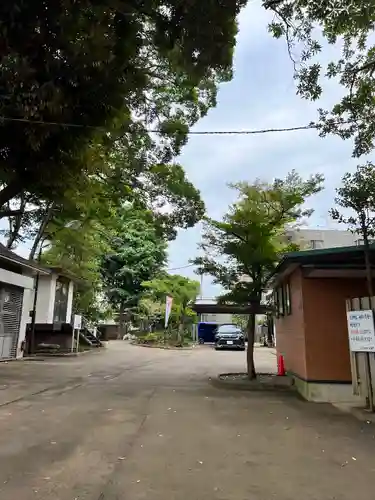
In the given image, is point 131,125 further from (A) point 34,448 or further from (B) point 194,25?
(A) point 34,448

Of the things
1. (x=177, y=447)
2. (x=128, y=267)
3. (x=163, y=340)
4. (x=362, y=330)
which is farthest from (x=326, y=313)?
(x=128, y=267)

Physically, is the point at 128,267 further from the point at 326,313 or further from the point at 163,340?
the point at 326,313

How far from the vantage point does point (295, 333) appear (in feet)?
33.8

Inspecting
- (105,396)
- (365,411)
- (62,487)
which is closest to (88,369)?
(105,396)

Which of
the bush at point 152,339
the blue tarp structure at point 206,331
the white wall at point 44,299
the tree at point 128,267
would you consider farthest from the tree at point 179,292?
the blue tarp structure at point 206,331

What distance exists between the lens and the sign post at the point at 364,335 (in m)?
6.92

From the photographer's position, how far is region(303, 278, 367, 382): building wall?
Answer: 8.63 metres

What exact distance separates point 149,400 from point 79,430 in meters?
2.71

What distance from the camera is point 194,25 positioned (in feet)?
21.1

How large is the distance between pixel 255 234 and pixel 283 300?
208 cm

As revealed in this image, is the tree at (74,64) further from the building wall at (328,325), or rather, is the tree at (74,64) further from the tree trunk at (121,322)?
the tree trunk at (121,322)

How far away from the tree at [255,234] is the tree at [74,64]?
4.64 metres

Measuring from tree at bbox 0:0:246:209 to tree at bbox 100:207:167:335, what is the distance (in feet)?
94.4

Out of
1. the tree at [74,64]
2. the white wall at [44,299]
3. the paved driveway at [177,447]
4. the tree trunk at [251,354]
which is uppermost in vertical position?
the tree at [74,64]
